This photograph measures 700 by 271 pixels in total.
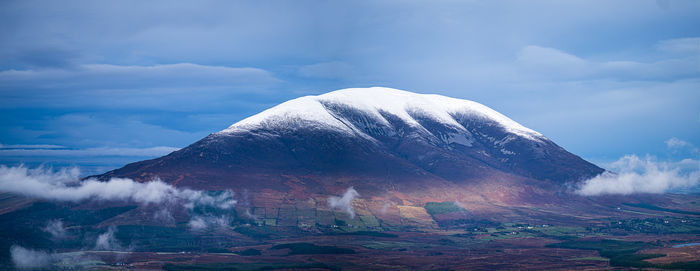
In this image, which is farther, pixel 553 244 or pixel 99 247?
pixel 553 244

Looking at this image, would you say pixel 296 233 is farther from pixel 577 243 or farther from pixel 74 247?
pixel 577 243

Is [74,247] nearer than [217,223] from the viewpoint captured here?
Yes

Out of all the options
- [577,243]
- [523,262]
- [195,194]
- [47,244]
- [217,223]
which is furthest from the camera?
[195,194]

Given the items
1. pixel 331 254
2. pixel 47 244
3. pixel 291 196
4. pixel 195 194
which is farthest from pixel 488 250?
pixel 47 244

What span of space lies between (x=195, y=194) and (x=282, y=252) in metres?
57.8

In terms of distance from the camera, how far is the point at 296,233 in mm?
169000

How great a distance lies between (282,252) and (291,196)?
5865cm

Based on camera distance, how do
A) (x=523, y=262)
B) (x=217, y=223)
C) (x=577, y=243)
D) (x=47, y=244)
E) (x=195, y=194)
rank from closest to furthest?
(x=523, y=262)
(x=47, y=244)
(x=577, y=243)
(x=217, y=223)
(x=195, y=194)

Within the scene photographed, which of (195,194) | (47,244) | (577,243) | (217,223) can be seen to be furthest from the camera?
(195,194)

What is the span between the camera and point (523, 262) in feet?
441

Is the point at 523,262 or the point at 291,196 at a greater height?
the point at 291,196

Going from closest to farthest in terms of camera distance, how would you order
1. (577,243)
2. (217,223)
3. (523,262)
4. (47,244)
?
1. (523,262)
2. (47,244)
3. (577,243)
4. (217,223)

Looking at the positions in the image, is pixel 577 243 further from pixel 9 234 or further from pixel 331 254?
pixel 9 234

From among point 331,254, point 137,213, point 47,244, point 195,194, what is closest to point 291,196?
point 195,194
